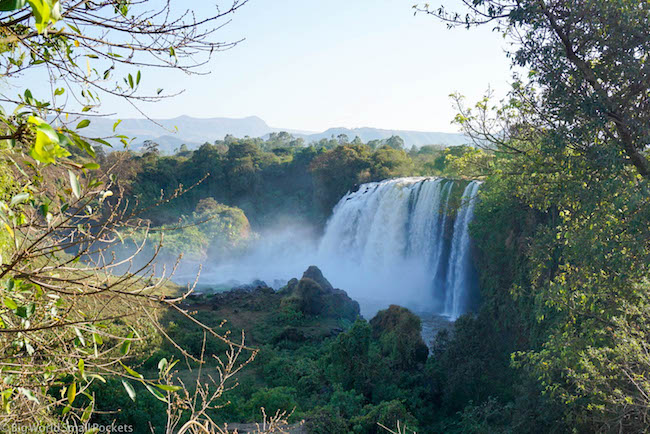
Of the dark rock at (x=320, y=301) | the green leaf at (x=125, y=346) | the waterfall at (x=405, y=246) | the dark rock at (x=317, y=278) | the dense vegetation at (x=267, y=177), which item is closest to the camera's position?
the green leaf at (x=125, y=346)

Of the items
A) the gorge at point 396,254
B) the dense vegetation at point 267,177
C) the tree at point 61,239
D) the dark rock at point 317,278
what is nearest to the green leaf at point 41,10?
the tree at point 61,239

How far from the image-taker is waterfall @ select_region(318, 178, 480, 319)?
1858 cm

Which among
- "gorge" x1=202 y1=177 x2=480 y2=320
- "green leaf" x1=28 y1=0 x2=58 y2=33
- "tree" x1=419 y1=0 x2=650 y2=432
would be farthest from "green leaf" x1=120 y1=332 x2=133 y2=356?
"gorge" x1=202 y1=177 x2=480 y2=320

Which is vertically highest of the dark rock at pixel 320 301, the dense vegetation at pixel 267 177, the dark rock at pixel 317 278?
the dense vegetation at pixel 267 177

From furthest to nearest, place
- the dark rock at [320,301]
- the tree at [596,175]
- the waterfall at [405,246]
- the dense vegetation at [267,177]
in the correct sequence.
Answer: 1. the dense vegetation at [267,177]
2. the waterfall at [405,246]
3. the dark rock at [320,301]
4. the tree at [596,175]

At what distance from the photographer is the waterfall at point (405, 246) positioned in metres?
18.6

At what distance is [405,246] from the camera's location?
78.6 ft

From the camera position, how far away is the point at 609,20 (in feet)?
19.5

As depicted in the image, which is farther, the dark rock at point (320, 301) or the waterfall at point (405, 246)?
the waterfall at point (405, 246)

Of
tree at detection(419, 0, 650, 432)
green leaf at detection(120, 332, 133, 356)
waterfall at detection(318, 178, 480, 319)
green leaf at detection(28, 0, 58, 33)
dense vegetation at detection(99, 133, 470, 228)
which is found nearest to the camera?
green leaf at detection(28, 0, 58, 33)

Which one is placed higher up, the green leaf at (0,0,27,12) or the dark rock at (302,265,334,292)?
the green leaf at (0,0,27,12)

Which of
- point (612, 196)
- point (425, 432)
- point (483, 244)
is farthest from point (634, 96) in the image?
point (483, 244)

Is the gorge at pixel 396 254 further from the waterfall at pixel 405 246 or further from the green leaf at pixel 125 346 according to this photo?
the green leaf at pixel 125 346

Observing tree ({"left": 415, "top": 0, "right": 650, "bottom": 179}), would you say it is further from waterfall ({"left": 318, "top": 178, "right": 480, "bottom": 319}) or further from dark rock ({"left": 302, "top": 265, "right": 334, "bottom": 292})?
dark rock ({"left": 302, "top": 265, "right": 334, "bottom": 292})
